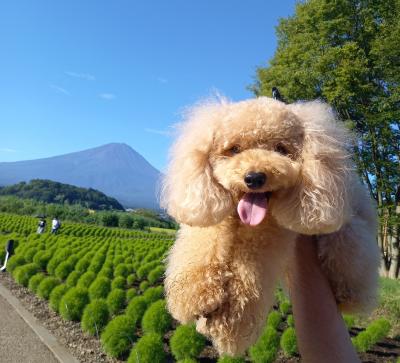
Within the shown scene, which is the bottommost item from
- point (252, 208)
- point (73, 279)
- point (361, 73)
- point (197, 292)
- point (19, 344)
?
point (19, 344)

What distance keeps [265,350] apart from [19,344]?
173 inches

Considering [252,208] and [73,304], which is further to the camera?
[73,304]

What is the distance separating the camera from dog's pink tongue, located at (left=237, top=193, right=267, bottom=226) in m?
1.07

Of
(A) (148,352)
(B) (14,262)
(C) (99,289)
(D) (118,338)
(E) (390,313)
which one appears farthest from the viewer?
(B) (14,262)

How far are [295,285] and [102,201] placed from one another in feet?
497

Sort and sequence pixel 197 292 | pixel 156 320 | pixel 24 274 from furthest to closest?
pixel 24 274
pixel 156 320
pixel 197 292

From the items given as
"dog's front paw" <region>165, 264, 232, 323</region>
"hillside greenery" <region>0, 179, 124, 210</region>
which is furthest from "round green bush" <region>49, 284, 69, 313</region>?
"hillside greenery" <region>0, 179, 124, 210</region>

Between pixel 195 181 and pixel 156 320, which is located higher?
pixel 195 181

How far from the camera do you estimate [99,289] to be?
9688 millimetres

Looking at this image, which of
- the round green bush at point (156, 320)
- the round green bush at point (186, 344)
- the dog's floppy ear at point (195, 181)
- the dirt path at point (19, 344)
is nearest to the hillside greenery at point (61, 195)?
the dirt path at point (19, 344)

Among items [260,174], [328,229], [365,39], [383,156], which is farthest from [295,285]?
[365,39]

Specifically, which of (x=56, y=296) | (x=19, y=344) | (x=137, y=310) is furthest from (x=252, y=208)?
(x=56, y=296)

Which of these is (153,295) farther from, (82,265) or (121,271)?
(82,265)

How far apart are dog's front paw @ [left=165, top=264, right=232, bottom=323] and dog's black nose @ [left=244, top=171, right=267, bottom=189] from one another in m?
0.25
